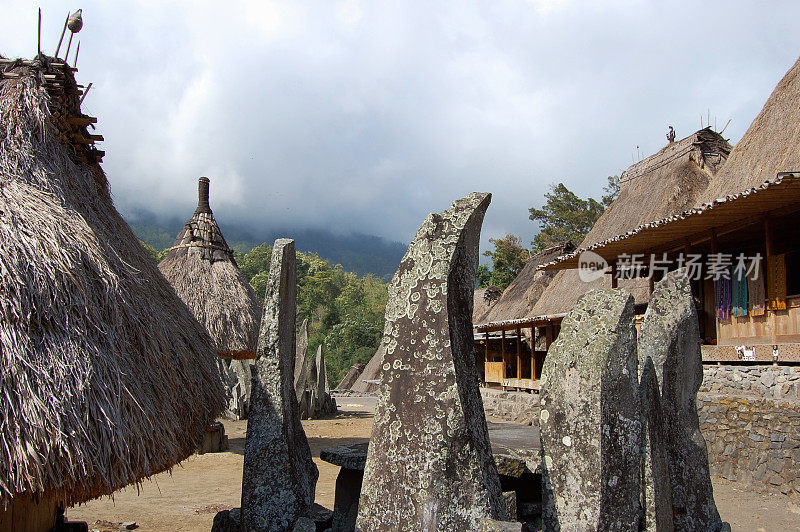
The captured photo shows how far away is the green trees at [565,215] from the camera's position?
3338 cm

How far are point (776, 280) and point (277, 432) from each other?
358 inches

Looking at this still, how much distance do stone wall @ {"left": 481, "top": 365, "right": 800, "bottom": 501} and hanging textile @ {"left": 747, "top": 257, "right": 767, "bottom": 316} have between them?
1.00 metres

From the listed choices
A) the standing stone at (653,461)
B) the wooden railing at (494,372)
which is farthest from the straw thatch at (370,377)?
the standing stone at (653,461)

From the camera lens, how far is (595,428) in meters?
3.76

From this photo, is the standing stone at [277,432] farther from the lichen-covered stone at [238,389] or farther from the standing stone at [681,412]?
the lichen-covered stone at [238,389]

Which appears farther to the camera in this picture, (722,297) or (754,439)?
(722,297)

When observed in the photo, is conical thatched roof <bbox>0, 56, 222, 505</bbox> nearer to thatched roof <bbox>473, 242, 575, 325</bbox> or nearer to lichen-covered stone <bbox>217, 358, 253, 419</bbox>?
lichen-covered stone <bbox>217, 358, 253, 419</bbox>

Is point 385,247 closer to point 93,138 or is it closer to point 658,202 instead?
point 658,202

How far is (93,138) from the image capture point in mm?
5977

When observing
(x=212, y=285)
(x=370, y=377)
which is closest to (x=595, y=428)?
(x=212, y=285)

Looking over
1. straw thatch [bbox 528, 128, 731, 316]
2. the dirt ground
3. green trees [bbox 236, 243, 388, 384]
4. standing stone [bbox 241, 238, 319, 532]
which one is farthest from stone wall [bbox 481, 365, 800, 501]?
green trees [bbox 236, 243, 388, 384]

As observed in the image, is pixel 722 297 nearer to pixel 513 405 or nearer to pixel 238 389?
pixel 513 405

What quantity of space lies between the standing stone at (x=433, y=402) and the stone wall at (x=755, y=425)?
21.5 ft

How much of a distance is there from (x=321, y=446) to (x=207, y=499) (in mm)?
4139
